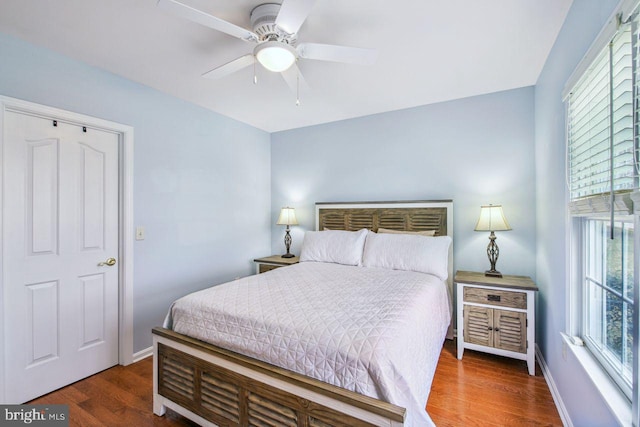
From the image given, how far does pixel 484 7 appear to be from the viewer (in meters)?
1.71

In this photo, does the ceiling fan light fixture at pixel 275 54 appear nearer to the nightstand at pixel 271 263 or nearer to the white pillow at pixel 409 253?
the white pillow at pixel 409 253

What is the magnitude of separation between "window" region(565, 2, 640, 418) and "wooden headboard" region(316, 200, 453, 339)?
4.48 feet

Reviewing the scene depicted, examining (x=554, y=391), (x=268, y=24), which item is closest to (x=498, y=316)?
(x=554, y=391)

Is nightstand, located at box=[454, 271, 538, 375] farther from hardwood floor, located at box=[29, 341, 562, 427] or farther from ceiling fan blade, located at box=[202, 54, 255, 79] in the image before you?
ceiling fan blade, located at box=[202, 54, 255, 79]

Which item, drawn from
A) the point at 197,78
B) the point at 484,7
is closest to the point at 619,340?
the point at 484,7

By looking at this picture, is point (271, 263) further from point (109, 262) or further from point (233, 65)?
point (233, 65)

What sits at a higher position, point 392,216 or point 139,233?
point 392,216

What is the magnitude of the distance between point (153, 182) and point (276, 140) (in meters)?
1.96

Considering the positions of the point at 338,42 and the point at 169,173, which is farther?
the point at 169,173

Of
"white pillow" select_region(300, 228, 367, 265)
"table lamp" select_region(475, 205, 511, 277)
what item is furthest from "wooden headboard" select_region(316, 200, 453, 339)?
"table lamp" select_region(475, 205, 511, 277)

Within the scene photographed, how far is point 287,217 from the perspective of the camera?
3922mm

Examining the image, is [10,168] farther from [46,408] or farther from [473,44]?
[473,44]

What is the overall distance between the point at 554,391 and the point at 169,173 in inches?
143

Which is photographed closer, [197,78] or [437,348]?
[437,348]
